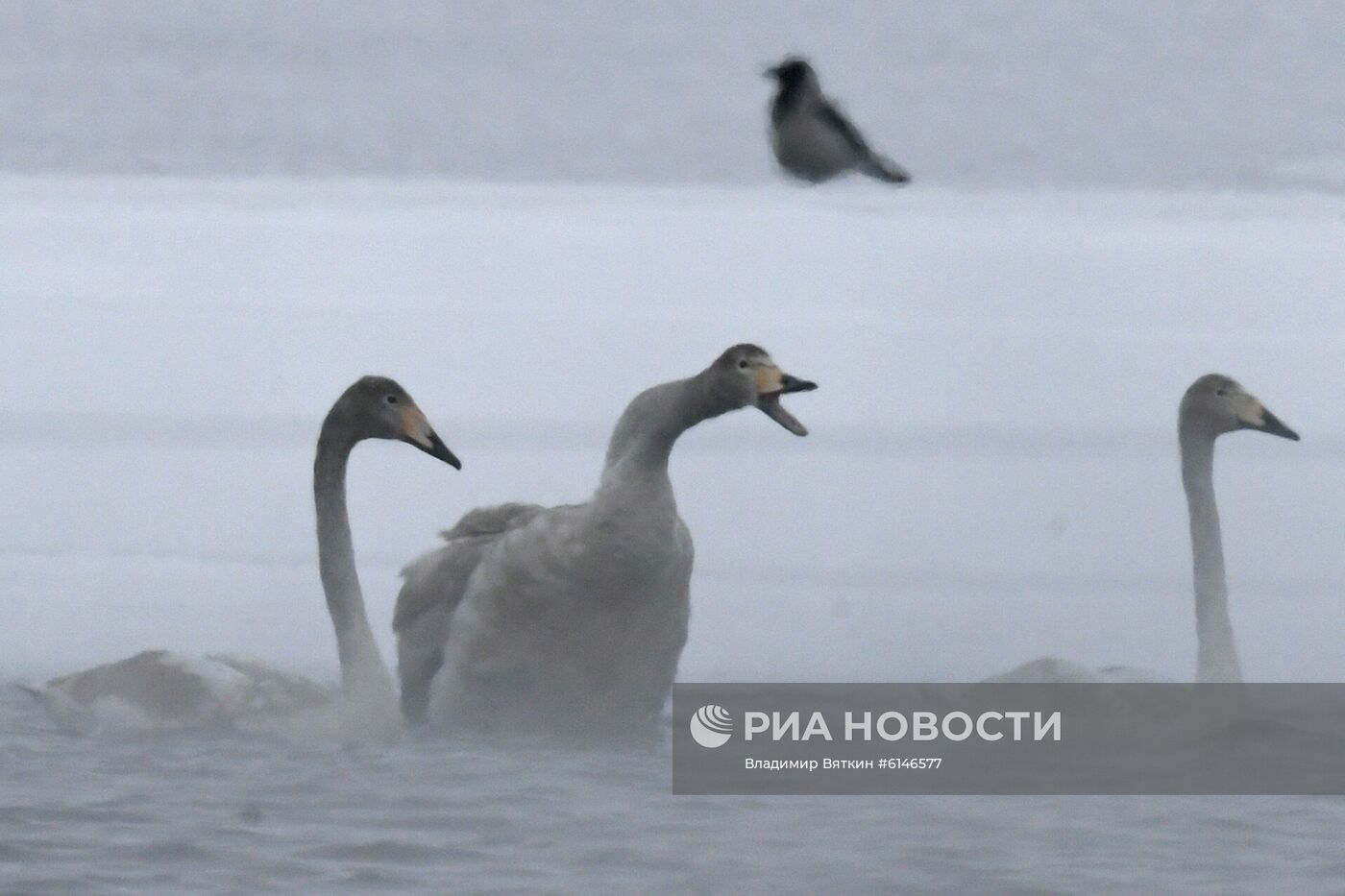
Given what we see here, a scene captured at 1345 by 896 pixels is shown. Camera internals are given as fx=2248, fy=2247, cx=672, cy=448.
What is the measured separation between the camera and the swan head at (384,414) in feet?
20.2

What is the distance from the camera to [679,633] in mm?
5973

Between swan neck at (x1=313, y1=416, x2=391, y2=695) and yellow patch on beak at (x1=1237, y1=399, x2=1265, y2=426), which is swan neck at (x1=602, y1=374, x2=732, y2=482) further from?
yellow patch on beak at (x1=1237, y1=399, x2=1265, y2=426)

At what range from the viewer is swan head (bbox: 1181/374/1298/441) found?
6699mm

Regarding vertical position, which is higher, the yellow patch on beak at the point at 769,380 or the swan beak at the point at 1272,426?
the swan beak at the point at 1272,426

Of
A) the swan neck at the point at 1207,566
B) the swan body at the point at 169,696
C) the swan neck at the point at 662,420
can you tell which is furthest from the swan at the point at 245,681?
the swan neck at the point at 1207,566

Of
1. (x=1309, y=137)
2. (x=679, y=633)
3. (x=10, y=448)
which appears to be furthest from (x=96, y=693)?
(x=1309, y=137)

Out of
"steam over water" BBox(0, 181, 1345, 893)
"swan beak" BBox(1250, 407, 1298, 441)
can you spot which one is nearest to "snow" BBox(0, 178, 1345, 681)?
"steam over water" BBox(0, 181, 1345, 893)

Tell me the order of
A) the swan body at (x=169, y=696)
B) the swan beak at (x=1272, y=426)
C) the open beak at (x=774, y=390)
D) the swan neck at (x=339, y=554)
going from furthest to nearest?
the swan beak at (x=1272, y=426) → the swan neck at (x=339, y=554) → the swan body at (x=169, y=696) → the open beak at (x=774, y=390)

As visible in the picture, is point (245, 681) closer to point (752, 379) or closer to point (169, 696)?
point (169, 696)

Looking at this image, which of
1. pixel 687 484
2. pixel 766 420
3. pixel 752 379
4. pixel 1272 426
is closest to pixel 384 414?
pixel 752 379

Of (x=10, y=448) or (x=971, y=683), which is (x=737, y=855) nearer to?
(x=971, y=683)

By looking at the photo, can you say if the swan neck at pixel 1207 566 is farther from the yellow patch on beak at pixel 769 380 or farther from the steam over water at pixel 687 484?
the yellow patch on beak at pixel 769 380

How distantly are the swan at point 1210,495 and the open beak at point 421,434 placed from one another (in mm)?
1668

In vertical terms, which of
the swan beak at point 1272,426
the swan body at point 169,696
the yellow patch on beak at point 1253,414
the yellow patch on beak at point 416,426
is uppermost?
the yellow patch on beak at point 1253,414
